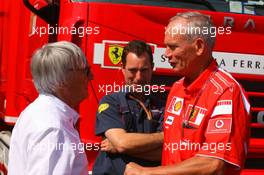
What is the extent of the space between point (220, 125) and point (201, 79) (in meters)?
0.25

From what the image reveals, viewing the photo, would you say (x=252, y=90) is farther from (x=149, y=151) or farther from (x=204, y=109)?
(x=204, y=109)

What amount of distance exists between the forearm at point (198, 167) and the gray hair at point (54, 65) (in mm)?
546

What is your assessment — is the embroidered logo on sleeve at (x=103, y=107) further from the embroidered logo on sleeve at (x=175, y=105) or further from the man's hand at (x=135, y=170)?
the man's hand at (x=135, y=170)

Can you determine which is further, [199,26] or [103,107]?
[103,107]

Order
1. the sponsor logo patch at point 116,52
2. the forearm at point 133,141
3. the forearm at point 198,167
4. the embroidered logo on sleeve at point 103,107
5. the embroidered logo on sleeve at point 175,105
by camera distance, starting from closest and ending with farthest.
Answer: the forearm at point 198,167 < the embroidered logo on sleeve at point 175,105 < the forearm at point 133,141 < the embroidered logo on sleeve at point 103,107 < the sponsor logo patch at point 116,52

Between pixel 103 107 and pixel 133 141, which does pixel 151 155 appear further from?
pixel 103 107

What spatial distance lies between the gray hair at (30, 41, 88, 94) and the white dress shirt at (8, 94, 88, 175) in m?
0.05

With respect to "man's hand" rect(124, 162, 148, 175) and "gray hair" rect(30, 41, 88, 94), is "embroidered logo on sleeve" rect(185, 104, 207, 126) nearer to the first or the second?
"man's hand" rect(124, 162, 148, 175)

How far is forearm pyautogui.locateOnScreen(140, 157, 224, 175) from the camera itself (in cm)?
212

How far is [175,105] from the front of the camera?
2.49 metres

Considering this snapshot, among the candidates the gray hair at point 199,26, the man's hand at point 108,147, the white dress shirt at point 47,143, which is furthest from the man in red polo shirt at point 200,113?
the man's hand at point 108,147

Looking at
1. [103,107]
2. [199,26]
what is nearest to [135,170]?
[199,26]

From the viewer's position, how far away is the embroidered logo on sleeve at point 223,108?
2152 mm

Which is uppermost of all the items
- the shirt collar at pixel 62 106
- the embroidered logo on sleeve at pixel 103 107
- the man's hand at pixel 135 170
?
the shirt collar at pixel 62 106
